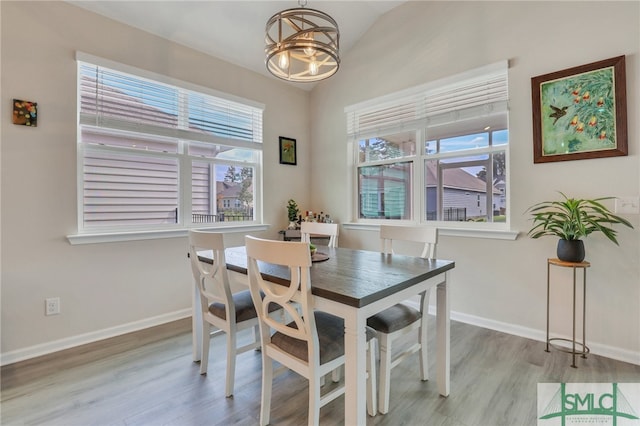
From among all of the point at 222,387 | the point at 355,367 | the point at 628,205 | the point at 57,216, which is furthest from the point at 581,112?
the point at 57,216

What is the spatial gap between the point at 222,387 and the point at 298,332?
88 centimetres

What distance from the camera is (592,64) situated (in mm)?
2146

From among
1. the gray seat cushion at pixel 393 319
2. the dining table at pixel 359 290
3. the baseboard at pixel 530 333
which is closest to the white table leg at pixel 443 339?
the dining table at pixel 359 290

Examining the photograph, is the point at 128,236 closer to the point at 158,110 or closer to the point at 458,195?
the point at 158,110

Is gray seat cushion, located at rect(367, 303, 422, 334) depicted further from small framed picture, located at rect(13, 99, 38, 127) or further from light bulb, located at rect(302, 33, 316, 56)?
small framed picture, located at rect(13, 99, 38, 127)

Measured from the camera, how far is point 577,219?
2.01m

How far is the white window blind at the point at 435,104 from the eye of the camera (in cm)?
262

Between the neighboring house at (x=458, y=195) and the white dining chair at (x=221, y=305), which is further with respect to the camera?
the neighboring house at (x=458, y=195)

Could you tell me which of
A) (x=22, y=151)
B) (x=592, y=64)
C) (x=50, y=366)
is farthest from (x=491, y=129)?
(x=50, y=366)

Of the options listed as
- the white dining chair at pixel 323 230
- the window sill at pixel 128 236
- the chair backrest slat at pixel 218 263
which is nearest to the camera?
the chair backrest slat at pixel 218 263

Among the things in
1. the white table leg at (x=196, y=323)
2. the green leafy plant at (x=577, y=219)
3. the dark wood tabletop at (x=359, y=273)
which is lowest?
the white table leg at (x=196, y=323)

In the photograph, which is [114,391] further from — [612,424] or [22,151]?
[612,424]

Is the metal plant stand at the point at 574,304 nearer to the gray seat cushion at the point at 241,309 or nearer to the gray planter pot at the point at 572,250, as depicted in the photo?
the gray planter pot at the point at 572,250

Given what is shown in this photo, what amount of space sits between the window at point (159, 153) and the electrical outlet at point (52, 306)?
561mm
